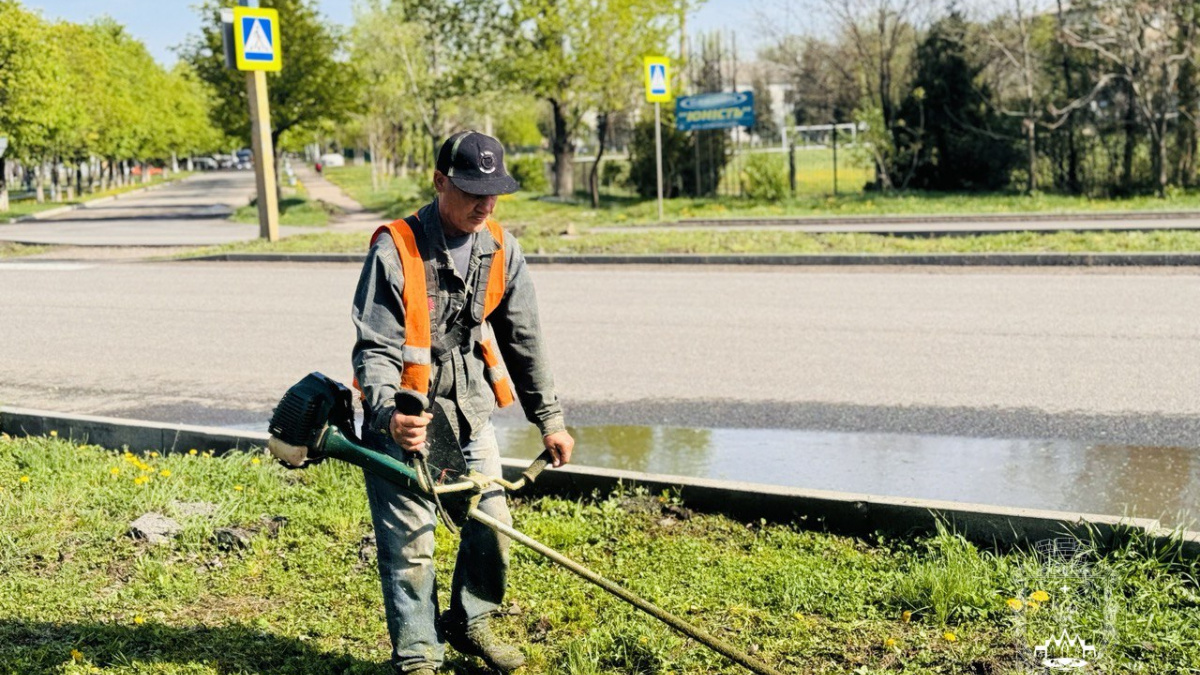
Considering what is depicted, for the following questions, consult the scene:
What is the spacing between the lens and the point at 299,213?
29375 mm

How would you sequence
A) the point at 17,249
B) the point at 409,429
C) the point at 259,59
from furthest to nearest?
the point at 17,249 < the point at 259,59 < the point at 409,429

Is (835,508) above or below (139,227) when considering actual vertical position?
below

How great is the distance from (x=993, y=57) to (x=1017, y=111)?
1.25 m

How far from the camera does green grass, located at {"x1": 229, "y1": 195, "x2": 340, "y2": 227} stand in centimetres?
2743

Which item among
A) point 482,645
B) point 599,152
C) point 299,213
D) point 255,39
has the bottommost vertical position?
point 482,645

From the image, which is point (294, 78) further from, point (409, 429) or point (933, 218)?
point (409, 429)

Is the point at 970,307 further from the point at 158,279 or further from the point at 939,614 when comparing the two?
the point at 158,279

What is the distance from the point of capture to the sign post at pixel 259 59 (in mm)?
17844

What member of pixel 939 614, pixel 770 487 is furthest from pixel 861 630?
pixel 770 487

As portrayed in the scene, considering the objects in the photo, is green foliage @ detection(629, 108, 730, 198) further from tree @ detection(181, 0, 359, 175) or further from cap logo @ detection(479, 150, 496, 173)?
cap logo @ detection(479, 150, 496, 173)

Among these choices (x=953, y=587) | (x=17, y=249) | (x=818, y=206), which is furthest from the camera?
(x=818, y=206)

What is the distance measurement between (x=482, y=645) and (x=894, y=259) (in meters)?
11.4

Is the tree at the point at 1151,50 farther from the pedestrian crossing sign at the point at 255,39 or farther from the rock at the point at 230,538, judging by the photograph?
the rock at the point at 230,538

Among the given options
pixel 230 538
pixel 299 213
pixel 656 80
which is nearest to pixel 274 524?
pixel 230 538
